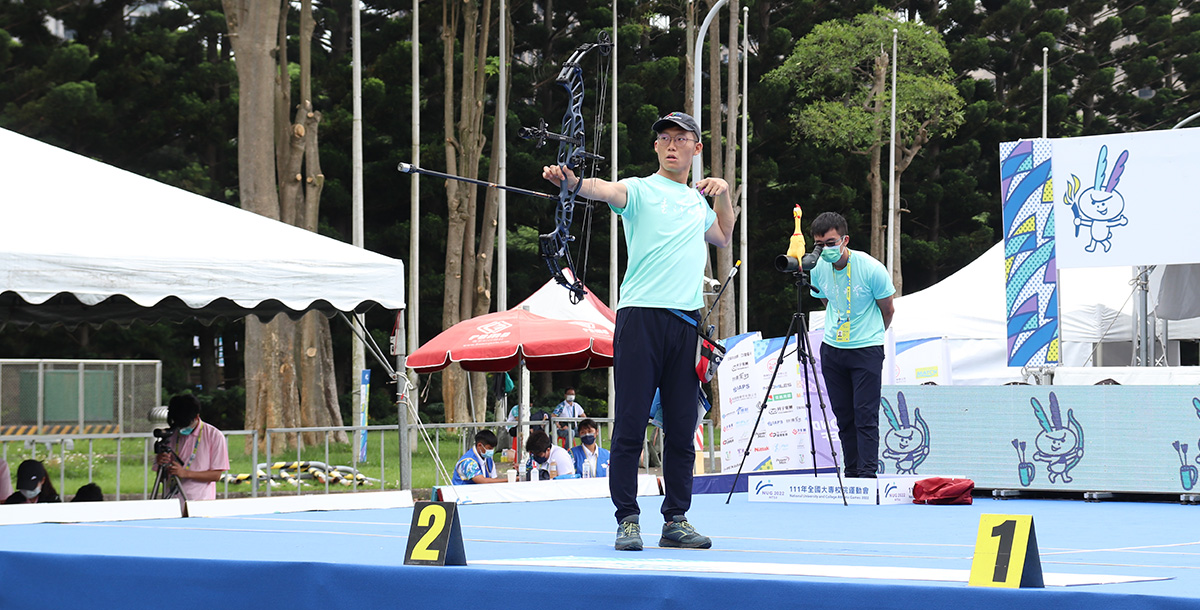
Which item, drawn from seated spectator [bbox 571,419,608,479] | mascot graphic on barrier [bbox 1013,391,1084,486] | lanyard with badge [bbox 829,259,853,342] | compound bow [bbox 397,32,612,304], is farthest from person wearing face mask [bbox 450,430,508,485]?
compound bow [bbox 397,32,612,304]

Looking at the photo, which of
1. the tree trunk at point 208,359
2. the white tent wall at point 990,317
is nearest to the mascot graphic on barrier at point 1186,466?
the white tent wall at point 990,317

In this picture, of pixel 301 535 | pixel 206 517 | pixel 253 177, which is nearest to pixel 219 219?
pixel 206 517

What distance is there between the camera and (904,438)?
948 cm

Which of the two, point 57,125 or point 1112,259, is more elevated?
point 57,125

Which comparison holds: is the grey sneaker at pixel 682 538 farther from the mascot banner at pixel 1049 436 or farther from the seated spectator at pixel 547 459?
the seated spectator at pixel 547 459

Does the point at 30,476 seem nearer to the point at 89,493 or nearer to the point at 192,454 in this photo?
the point at 89,493

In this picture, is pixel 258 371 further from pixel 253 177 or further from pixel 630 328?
pixel 630 328

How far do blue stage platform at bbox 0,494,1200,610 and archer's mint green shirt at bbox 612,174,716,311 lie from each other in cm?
92

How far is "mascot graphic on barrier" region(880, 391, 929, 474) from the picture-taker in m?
9.37

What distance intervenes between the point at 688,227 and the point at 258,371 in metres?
17.5

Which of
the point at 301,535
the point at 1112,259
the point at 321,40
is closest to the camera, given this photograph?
the point at 301,535

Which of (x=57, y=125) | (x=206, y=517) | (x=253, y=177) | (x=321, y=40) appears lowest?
(x=206, y=517)

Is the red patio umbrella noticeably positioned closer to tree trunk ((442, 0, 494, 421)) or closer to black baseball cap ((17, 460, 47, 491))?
black baseball cap ((17, 460, 47, 491))

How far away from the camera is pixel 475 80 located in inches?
1328
